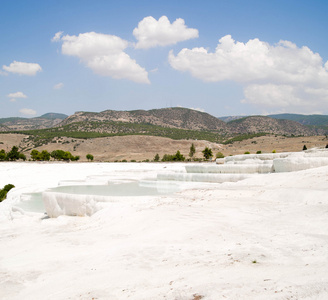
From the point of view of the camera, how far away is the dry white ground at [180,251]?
401cm

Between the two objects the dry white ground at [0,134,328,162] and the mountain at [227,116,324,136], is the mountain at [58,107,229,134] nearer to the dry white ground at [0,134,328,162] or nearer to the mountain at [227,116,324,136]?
the mountain at [227,116,324,136]

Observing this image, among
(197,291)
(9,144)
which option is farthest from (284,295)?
(9,144)

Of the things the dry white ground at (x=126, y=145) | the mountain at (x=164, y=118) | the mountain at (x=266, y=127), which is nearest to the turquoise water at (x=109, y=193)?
the dry white ground at (x=126, y=145)

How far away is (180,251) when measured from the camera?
577 centimetres

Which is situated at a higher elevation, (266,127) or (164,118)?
(164,118)

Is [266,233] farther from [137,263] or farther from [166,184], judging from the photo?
[166,184]

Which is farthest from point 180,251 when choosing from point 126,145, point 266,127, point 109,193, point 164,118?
point 164,118

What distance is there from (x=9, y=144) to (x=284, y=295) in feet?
312

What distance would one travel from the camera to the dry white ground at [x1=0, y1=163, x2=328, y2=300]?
4008 mm

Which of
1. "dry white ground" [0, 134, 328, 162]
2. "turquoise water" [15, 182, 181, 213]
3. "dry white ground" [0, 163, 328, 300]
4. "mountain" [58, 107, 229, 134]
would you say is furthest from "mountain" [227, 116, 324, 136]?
"dry white ground" [0, 163, 328, 300]

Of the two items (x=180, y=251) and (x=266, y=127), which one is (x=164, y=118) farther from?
(x=180, y=251)

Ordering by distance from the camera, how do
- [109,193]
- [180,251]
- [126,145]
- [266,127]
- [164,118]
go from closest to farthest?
[180,251] → [109,193] → [126,145] → [266,127] → [164,118]

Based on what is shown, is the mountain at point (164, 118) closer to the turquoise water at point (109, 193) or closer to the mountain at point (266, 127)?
the mountain at point (266, 127)

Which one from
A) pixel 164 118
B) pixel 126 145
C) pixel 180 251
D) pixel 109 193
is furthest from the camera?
pixel 164 118
